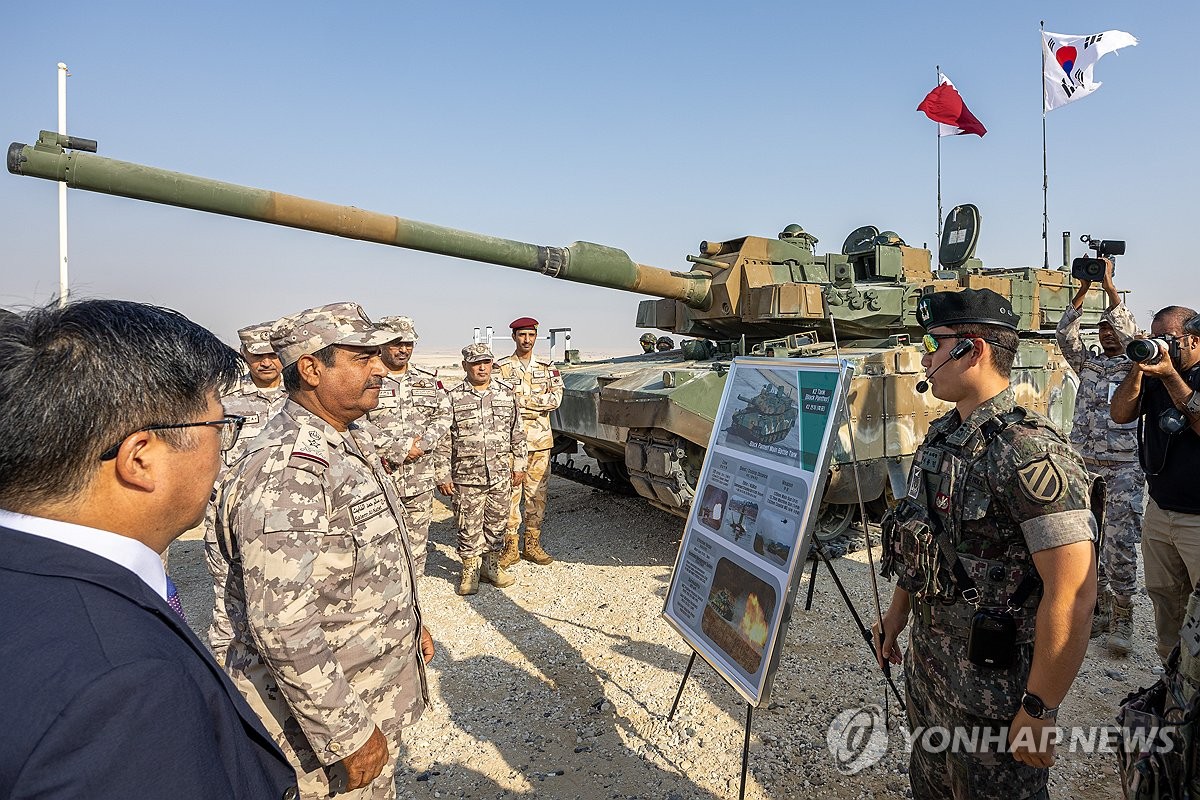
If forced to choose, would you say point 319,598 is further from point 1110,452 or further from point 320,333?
point 1110,452

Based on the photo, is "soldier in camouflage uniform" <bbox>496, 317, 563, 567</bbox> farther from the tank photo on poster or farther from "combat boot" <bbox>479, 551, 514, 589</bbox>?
the tank photo on poster

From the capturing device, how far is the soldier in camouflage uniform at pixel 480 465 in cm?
623

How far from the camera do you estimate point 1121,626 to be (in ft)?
15.7

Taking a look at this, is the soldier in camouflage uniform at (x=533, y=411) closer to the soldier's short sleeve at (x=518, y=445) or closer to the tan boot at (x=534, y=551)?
the tan boot at (x=534, y=551)

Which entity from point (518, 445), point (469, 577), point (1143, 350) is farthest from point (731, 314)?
point (1143, 350)

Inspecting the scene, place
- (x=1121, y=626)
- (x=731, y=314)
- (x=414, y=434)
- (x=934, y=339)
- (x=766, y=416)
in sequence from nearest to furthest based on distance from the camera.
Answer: (x=934, y=339), (x=766, y=416), (x=1121, y=626), (x=414, y=434), (x=731, y=314)

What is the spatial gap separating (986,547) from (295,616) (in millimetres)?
2006

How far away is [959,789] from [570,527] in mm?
6223

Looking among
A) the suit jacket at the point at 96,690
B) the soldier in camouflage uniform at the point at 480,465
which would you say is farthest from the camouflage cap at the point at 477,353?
the suit jacket at the point at 96,690

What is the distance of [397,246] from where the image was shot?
598 cm

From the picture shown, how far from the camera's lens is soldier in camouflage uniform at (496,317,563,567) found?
6.98 m

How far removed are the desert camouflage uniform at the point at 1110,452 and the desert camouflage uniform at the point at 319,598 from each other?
4681 mm

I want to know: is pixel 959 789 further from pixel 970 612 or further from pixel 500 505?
pixel 500 505

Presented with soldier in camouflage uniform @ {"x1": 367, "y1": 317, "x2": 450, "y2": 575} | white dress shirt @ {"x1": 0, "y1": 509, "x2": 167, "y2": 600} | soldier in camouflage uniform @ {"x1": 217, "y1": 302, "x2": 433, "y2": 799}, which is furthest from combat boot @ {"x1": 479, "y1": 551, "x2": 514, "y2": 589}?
white dress shirt @ {"x1": 0, "y1": 509, "x2": 167, "y2": 600}
